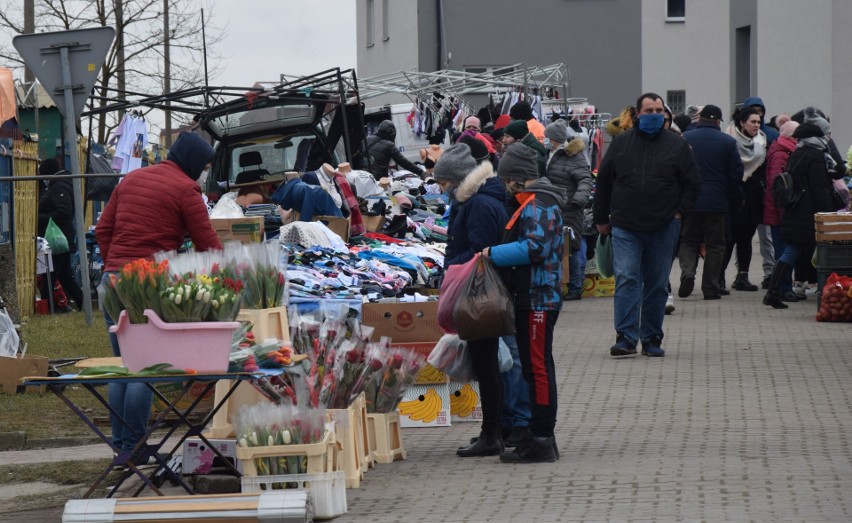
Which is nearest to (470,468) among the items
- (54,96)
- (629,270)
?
(629,270)

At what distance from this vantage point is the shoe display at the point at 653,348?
1235cm

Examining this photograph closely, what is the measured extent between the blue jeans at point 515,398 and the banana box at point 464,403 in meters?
0.87

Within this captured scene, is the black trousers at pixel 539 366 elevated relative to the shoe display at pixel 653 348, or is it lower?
elevated

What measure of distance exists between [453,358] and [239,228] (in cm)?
426

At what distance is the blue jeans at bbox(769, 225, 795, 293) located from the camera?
16.3 metres

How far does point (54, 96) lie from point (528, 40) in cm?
2987

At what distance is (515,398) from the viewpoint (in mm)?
8891

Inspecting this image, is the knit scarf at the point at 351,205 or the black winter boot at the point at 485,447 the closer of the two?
the black winter boot at the point at 485,447

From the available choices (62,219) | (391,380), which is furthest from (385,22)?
(391,380)

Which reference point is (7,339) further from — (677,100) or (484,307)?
(677,100)

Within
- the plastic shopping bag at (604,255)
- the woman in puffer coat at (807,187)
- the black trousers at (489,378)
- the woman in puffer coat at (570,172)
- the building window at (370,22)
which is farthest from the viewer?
the building window at (370,22)

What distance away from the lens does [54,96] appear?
1248 centimetres

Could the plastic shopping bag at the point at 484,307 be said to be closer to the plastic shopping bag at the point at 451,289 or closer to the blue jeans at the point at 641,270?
the plastic shopping bag at the point at 451,289

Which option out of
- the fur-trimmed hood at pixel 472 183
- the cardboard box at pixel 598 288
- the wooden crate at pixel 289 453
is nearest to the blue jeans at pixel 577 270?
the cardboard box at pixel 598 288
